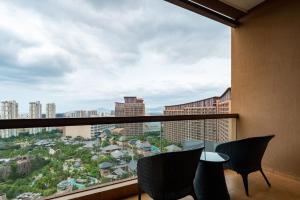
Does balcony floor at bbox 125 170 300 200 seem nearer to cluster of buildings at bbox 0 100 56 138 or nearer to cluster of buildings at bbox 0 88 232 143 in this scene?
cluster of buildings at bbox 0 88 232 143

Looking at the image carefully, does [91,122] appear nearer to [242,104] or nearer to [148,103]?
[148,103]

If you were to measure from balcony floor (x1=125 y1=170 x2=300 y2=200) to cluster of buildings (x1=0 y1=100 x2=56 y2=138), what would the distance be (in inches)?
58.1

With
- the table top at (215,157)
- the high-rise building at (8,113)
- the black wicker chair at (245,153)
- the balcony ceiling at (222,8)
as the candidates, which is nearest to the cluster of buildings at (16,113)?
the high-rise building at (8,113)

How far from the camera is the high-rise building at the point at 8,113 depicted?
80.9 inches

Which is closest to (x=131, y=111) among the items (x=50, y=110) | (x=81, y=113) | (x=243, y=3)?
(x=81, y=113)

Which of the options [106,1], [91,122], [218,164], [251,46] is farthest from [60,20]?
[251,46]

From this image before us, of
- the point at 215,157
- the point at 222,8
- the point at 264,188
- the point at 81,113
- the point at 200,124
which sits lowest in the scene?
the point at 264,188

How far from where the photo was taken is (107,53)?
155 inches

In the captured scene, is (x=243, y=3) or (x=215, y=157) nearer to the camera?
(x=215, y=157)

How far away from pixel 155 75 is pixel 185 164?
2.46 metres

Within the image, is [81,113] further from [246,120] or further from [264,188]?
[246,120]

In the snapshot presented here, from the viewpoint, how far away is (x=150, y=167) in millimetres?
1981

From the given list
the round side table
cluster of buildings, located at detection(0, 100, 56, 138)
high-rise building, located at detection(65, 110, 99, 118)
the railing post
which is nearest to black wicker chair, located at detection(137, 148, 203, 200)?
the round side table

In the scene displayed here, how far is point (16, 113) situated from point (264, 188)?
3.27m
